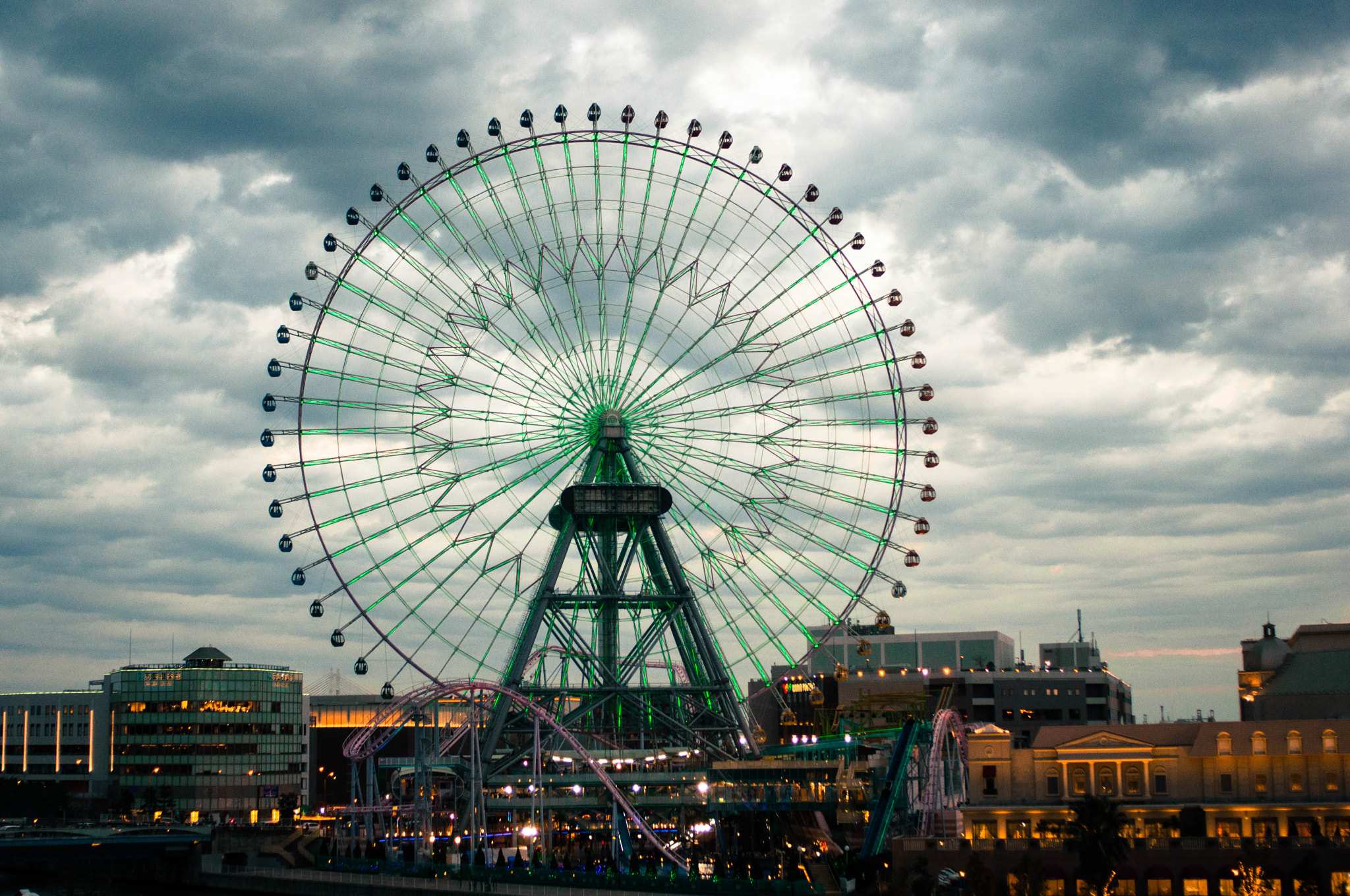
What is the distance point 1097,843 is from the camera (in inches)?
2675

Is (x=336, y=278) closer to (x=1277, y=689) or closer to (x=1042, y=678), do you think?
(x=1277, y=689)

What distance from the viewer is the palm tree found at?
67938 mm

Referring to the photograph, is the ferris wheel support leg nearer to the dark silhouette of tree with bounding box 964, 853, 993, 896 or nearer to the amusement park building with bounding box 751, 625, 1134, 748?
the amusement park building with bounding box 751, 625, 1134, 748

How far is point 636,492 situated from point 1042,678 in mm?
68151

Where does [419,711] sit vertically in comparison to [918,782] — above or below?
above

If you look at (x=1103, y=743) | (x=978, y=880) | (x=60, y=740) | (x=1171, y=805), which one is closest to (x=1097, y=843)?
(x=978, y=880)

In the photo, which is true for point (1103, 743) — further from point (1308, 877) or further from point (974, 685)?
point (974, 685)

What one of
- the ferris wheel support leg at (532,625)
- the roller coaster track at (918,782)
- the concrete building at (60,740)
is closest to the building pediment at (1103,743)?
the roller coaster track at (918,782)

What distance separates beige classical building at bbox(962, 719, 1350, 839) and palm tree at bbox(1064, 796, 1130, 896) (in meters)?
8.95

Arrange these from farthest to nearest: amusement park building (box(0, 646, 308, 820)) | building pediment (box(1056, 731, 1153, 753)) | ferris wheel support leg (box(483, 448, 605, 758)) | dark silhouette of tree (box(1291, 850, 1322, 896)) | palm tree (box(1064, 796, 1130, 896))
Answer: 1. amusement park building (box(0, 646, 308, 820))
2. ferris wheel support leg (box(483, 448, 605, 758))
3. building pediment (box(1056, 731, 1153, 753))
4. dark silhouette of tree (box(1291, 850, 1322, 896))
5. palm tree (box(1064, 796, 1130, 896))

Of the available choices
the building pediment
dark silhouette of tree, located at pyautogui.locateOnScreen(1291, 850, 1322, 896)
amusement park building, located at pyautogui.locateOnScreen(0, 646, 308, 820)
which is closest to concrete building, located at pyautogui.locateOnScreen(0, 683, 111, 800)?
amusement park building, located at pyautogui.locateOnScreen(0, 646, 308, 820)

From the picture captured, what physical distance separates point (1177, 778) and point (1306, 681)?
20516mm

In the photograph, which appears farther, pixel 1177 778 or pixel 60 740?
pixel 60 740

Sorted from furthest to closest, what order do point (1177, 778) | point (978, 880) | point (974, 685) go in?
point (974, 685), point (1177, 778), point (978, 880)
